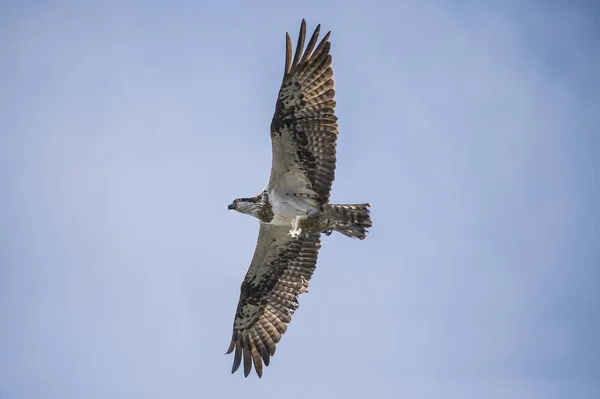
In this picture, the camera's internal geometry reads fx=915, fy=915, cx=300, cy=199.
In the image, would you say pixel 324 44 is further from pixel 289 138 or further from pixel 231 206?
pixel 231 206

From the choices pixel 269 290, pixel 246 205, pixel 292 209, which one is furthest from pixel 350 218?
pixel 269 290

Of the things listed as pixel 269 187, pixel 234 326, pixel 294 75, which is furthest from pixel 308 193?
pixel 234 326

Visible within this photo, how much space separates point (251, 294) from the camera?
18.2m

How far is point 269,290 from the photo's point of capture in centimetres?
1811

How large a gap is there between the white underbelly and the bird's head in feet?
0.98

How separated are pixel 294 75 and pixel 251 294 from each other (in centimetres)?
460

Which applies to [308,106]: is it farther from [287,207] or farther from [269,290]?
[269,290]

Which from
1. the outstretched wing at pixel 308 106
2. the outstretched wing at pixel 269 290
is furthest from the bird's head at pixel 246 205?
the outstretched wing at pixel 308 106

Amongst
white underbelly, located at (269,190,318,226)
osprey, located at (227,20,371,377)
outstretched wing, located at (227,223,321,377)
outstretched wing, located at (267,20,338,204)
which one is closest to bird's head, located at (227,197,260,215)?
osprey, located at (227,20,371,377)

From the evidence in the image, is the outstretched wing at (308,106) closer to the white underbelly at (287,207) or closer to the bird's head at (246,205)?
the white underbelly at (287,207)

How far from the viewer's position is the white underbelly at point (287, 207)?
666 inches

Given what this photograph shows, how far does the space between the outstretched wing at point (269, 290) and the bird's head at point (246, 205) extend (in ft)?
2.49

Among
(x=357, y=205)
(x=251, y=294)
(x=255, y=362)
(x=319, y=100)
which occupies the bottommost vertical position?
(x=255, y=362)

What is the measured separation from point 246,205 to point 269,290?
2.02 m
